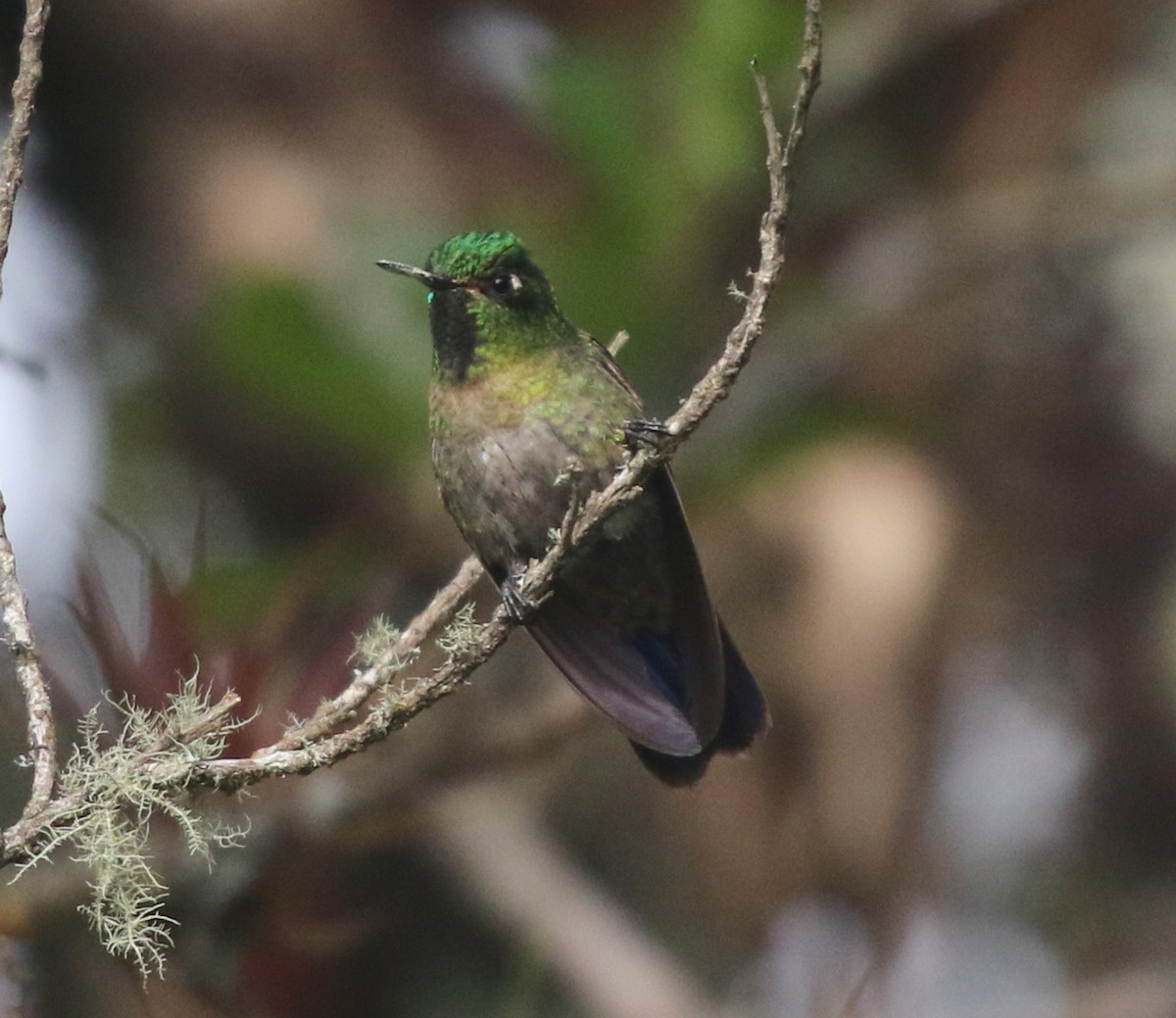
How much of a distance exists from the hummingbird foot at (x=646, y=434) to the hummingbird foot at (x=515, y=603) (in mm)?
276

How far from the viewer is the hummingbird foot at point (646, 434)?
1934 millimetres

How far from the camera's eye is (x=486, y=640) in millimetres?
1940

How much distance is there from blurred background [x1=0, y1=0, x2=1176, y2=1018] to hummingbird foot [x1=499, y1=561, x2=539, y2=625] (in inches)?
10.9

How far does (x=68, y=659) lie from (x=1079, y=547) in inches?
148

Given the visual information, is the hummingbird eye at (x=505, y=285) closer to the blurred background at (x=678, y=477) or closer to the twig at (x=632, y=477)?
the blurred background at (x=678, y=477)

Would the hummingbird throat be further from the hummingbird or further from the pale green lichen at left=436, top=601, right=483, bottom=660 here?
the pale green lichen at left=436, top=601, right=483, bottom=660

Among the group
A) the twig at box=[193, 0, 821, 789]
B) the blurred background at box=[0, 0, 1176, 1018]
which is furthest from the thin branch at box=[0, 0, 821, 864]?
the blurred background at box=[0, 0, 1176, 1018]

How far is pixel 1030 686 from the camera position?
5.81 meters

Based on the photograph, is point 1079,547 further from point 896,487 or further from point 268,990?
point 268,990

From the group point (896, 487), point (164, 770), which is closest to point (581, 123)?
point (896, 487)

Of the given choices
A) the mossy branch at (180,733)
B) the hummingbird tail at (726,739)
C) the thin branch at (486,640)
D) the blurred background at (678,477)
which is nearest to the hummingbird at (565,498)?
the hummingbird tail at (726,739)

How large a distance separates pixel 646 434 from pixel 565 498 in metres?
0.66

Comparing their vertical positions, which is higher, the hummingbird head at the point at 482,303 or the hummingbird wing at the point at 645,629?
the hummingbird head at the point at 482,303

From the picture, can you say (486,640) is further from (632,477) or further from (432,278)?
(432,278)
